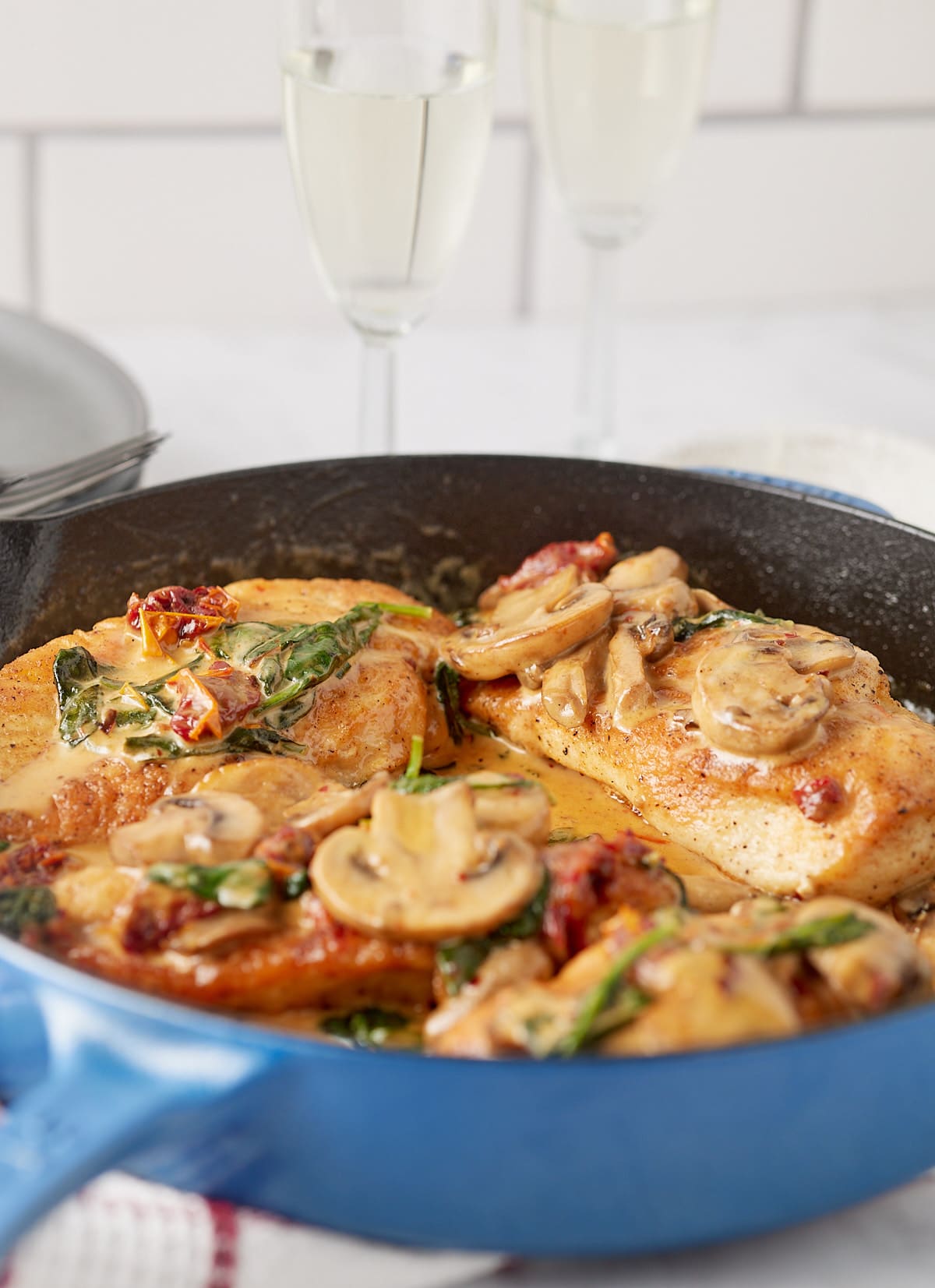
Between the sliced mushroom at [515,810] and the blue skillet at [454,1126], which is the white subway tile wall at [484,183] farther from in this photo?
the blue skillet at [454,1126]

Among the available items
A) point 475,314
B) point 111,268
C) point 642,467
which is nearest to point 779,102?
point 475,314

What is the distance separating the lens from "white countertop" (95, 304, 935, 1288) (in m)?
5.01

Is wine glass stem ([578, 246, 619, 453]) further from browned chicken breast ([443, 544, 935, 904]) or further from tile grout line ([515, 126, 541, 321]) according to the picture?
browned chicken breast ([443, 544, 935, 904])

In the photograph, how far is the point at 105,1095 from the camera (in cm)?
168

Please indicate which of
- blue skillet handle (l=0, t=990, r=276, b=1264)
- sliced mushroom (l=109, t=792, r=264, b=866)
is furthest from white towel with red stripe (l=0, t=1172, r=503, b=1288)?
sliced mushroom (l=109, t=792, r=264, b=866)

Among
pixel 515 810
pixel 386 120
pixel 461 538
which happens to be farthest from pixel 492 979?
pixel 386 120

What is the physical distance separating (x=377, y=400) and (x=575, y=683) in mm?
1558

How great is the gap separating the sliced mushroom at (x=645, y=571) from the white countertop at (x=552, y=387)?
0.94 meters

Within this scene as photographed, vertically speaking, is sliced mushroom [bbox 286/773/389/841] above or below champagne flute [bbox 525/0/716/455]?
below

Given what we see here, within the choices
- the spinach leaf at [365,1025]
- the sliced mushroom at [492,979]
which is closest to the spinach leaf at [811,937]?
the sliced mushroom at [492,979]

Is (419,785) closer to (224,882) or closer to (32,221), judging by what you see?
(224,882)

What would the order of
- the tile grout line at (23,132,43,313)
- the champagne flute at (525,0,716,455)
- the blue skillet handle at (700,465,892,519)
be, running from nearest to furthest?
the blue skillet handle at (700,465,892,519)
the champagne flute at (525,0,716,455)
the tile grout line at (23,132,43,313)

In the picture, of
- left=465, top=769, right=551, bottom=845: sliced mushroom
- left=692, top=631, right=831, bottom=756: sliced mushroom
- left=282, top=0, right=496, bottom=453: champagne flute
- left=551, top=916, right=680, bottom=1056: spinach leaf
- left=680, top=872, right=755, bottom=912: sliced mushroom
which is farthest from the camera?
left=282, top=0, right=496, bottom=453: champagne flute

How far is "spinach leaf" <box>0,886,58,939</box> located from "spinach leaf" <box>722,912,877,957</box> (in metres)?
0.93
